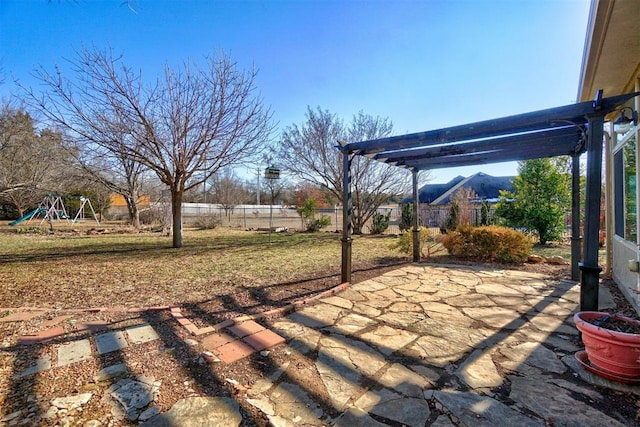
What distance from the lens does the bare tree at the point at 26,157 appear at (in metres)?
11.5

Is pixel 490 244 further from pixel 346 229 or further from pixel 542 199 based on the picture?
pixel 542 199

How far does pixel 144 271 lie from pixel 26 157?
12071mm

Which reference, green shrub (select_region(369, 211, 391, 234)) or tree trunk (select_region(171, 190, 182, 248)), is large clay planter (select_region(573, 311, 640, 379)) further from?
green shrub (select_region(369, 211, 391, 234))

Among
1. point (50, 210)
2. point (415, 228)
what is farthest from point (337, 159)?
point (50, 210)

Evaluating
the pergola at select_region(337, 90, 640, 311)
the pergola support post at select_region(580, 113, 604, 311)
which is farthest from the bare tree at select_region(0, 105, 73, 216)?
the pergola support post at select_region(580, 113, 604, 311)

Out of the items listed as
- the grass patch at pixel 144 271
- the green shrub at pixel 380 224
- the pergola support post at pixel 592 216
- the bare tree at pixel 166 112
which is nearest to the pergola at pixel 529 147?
the pergola support post at pixel 592 216

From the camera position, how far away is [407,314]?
3166 millimetres

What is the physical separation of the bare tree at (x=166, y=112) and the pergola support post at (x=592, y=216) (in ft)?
22.4

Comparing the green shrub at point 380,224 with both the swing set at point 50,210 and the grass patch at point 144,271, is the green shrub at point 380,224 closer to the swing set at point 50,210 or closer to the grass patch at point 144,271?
the grass patch at point 144,271

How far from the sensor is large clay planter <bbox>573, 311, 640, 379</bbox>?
1.81 meters

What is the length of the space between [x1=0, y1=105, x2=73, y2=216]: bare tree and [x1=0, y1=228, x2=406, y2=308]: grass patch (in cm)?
566

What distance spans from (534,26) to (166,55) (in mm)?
7301

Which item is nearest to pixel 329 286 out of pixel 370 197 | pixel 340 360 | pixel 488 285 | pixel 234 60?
pixel 340 360

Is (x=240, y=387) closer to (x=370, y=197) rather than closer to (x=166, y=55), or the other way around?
(x=166, y=55)
